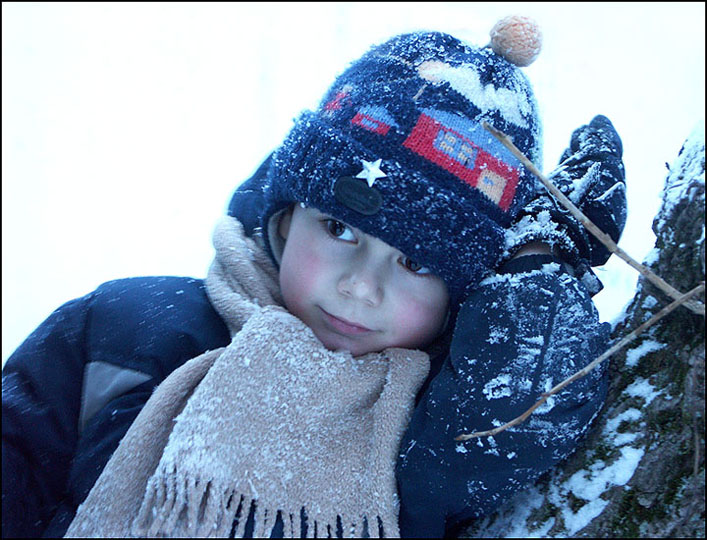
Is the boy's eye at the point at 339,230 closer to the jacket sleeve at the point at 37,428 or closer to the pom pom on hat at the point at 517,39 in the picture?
the pom pom on hat at the point at 517,39

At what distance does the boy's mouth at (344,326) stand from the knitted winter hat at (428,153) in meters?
0.21

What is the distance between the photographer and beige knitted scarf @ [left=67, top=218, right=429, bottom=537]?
1168mm

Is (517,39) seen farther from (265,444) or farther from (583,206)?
(265,444)

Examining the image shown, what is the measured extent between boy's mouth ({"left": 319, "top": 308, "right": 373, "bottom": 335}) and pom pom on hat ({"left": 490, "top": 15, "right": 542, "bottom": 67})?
817 mm

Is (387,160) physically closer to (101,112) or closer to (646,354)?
(646,354)

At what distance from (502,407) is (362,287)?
0.44 metres

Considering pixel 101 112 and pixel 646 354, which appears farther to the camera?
pixel 101 112

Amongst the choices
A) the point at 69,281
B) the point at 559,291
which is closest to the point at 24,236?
the point at 69,281

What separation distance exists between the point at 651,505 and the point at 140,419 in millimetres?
975

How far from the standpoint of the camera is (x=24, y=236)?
3752mm

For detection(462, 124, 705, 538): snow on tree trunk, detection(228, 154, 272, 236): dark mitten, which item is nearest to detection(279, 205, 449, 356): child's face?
detection(228, 154, 272, 236): dark mitten

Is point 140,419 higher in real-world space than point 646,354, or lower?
lower

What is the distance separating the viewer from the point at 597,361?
3.42ft

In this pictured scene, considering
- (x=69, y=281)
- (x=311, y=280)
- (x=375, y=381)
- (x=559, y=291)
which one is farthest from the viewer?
(x=69, y=281)
